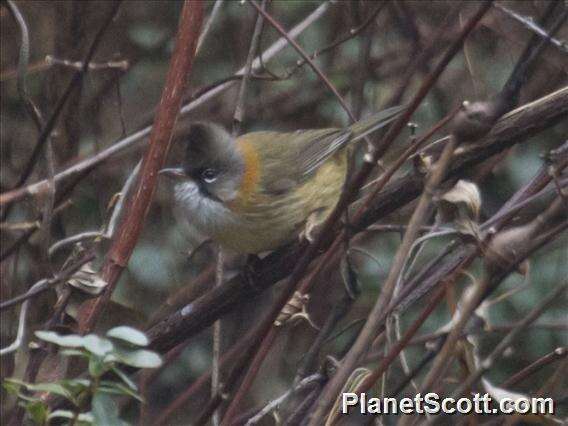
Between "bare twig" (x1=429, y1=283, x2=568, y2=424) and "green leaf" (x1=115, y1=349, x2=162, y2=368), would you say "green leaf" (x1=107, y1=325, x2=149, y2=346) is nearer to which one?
"green leaf" (x1=115, y1=349, x2=162, y2=368)

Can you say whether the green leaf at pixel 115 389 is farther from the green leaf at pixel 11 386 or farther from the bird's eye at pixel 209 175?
the bird's eye at pixel 209 175

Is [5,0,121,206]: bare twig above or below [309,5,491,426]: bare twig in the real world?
above

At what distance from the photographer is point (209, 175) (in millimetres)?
4113

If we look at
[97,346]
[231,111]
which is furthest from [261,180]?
[97,346]

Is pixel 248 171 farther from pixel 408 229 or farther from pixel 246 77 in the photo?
pixel 408 229

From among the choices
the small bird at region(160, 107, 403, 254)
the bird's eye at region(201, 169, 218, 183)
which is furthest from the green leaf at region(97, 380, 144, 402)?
the bird's eye at region(201, 169, 218, 183)

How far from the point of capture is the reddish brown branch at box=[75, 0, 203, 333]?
2.76 m

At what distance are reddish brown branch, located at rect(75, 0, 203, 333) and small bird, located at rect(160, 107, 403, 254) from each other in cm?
97

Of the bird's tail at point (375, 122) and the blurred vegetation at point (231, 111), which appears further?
the blurred vegetation at point (231, 111)

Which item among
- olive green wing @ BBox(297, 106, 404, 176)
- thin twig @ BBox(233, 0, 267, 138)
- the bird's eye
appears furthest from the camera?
olive green wing @ BBox(297, 106, 404, 176)

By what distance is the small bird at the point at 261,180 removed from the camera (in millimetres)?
3977

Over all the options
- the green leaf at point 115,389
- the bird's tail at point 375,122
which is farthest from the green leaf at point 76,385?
the bird's tail at point 375,122

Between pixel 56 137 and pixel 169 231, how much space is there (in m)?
0.71

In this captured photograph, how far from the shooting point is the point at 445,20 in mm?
4367
